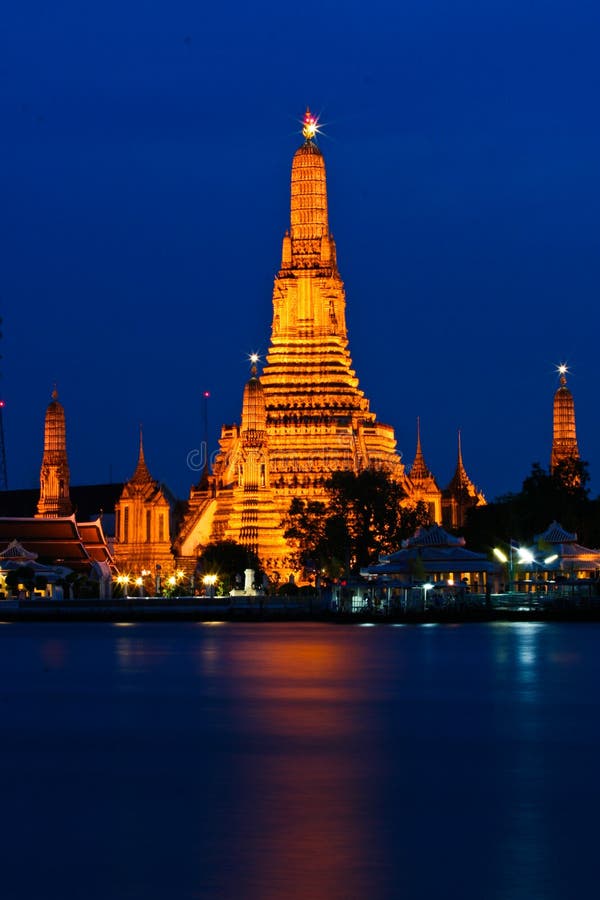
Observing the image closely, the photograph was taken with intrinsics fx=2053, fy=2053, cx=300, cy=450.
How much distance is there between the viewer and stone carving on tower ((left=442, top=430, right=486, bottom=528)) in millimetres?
142750

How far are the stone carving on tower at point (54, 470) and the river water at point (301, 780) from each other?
7353 centimetres

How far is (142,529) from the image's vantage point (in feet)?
409

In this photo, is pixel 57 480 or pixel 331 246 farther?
pixel 57 480

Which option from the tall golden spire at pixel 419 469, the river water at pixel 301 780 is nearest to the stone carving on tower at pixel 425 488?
the tall golden spire at pixel 419 469

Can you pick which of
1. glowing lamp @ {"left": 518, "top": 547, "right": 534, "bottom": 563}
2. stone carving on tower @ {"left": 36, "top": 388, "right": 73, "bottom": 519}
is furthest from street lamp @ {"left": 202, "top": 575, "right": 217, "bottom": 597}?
stone carving on tower @ {"left": 36, "top": 388, "right": 73, "bottom": 519}

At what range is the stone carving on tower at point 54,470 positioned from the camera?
12550cm

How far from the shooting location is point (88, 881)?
19.1m

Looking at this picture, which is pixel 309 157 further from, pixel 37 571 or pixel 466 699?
pixel 466 699

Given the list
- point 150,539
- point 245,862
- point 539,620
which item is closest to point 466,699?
point 245,862

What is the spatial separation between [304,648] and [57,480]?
6730 cm

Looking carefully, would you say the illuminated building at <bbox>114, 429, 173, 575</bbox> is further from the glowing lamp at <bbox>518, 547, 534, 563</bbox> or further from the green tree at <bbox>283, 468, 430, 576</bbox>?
the glowing lamp at <bbox>518, 547, 534, 563</bbox>

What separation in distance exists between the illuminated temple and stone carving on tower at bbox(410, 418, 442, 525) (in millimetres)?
5703

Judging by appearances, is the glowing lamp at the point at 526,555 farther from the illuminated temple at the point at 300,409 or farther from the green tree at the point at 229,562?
the illuminated temple at the point at 300,409

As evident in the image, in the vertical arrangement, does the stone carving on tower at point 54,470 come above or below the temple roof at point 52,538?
above
